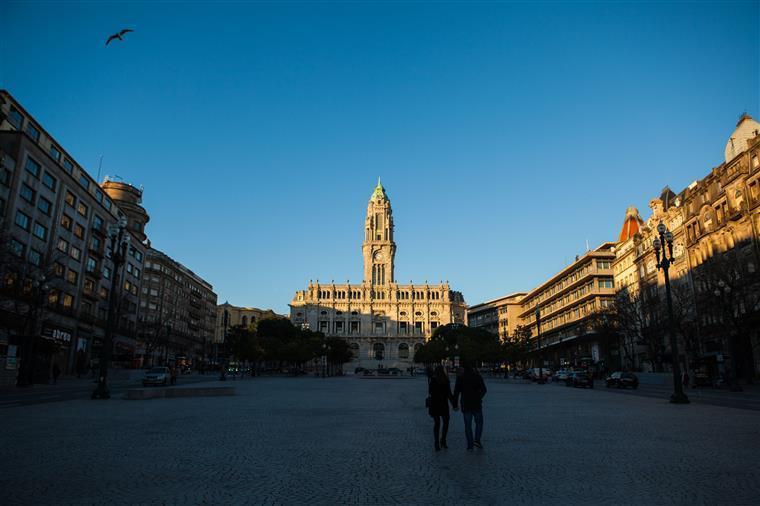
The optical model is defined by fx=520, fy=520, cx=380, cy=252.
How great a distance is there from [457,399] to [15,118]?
50.5 meters

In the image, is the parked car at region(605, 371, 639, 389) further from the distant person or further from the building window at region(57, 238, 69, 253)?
the building window at region(57, 238, 69, 253)

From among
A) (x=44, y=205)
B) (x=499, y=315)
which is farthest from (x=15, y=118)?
(x=499, y=315)

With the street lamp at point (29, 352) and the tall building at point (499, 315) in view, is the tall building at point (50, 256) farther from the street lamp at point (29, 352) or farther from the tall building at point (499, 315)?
the tall building at point (499, 315)

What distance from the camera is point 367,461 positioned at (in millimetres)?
9242

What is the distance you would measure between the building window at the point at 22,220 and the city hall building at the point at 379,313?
99.9 m

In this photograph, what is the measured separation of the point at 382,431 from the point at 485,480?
6.08 meters

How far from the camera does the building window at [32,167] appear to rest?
45531 millimetres

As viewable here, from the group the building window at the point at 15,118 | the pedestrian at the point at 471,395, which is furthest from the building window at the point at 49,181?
the pedestrian at the point at 471,395

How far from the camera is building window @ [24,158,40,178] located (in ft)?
149

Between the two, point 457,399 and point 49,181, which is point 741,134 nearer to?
point 457,399

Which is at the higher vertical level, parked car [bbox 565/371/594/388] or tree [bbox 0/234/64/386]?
tree [bbox 0/234/64/386]

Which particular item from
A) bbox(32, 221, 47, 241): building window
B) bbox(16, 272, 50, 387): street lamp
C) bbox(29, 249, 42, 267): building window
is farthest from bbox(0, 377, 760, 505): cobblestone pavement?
bbox(32, 221, 47, 241): building window

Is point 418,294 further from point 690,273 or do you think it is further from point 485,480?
point 485,480

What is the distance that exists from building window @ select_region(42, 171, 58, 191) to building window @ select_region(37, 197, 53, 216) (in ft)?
4.92
